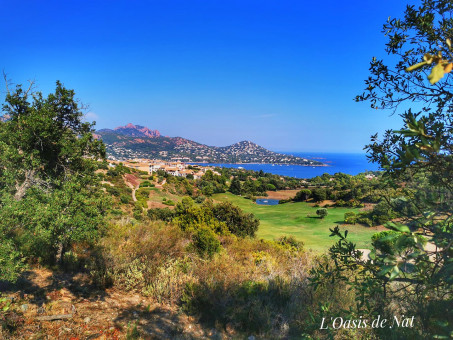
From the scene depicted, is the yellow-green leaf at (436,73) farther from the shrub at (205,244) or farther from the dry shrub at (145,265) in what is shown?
the shrub at (205,244)

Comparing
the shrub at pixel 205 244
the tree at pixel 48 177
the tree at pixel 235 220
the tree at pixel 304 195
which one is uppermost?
the tree at pixel 48 177

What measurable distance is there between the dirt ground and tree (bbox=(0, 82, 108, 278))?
80 cm

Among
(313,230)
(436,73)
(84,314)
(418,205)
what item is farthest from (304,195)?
(436,73)

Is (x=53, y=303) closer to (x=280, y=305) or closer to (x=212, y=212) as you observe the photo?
(x=280, y=305)

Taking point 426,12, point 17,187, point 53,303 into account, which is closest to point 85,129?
point 17,187

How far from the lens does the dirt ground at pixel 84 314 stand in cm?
333

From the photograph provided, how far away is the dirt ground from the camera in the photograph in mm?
3334

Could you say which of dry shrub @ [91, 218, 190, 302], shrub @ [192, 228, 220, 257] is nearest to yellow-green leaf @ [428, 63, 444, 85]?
dry shrub @ [91, 218, 190, 302]

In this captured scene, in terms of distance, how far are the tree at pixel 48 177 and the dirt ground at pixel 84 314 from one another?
80 cm

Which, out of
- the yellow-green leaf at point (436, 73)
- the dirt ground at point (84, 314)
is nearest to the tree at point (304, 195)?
the dirt ground at point (84, 314)

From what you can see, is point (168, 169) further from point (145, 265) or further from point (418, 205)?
point (418, 205)

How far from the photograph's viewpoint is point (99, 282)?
4.74 meters

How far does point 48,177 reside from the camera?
7.36m

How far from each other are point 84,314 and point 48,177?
5237 mm
